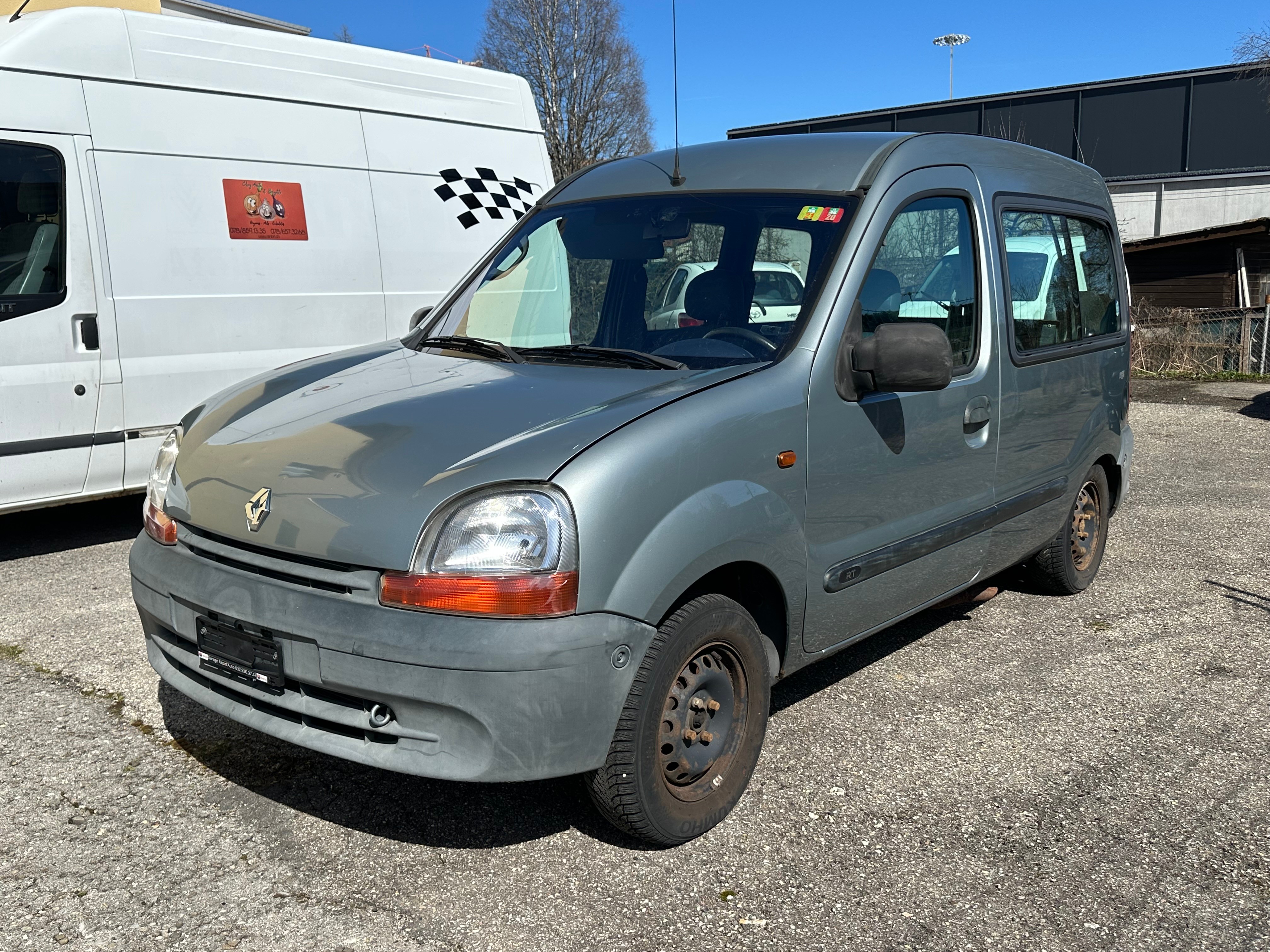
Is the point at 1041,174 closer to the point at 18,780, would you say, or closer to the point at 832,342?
the point at 832,342

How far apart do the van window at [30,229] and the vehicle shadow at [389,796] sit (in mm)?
3055

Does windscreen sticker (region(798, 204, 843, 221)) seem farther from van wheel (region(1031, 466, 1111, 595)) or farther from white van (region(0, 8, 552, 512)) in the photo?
white van (region(0, 8, 552, 512))

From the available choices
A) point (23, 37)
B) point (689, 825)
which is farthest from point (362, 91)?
point (689, 825)

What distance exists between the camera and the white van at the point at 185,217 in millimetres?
6000

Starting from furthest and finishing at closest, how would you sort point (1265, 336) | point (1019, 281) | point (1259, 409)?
point (1265, 336) → point (1259, 409) → point (1019, 281)

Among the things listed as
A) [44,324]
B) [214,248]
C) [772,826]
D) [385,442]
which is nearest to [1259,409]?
[214,248]

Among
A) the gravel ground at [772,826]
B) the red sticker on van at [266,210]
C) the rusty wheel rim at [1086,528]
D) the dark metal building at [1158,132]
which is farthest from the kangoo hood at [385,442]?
the dark metal building at [1158,132]

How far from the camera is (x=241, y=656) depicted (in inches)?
116

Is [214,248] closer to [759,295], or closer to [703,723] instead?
[759,295]

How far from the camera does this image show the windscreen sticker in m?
3.66

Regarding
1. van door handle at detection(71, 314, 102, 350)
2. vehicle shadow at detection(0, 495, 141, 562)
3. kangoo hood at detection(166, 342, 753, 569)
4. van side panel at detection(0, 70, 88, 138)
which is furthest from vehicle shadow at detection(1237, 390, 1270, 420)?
van side panel at detection(0, 70, 88, 138)

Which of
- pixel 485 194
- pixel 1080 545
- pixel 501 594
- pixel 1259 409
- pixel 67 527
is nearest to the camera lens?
pixel 501 594

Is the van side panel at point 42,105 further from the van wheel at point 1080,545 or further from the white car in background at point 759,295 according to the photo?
the van wheel at point 1080,545

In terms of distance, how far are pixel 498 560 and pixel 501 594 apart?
82 mm
